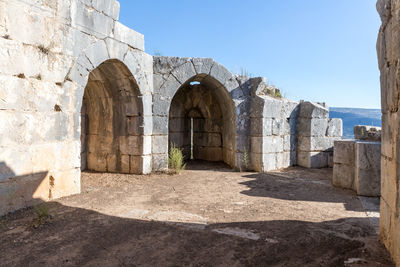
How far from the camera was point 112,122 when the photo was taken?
641cm

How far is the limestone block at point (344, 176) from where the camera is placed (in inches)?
203

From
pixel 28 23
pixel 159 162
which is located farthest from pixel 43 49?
pixel 159 162

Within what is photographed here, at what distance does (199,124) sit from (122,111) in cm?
352

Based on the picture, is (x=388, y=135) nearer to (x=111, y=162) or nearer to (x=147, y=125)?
(x=147, y=125)

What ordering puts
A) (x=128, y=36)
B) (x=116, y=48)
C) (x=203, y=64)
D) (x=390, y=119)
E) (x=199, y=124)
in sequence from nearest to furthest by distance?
(x=390, y=119) → (x=116, y=48) → (x=128, y=36) → (x=203, y=64) → (x=199, y=124)

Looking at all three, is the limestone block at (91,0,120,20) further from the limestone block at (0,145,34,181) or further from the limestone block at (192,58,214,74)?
the limestone block at (0,145,34,181)

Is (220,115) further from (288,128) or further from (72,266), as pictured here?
(72,266)

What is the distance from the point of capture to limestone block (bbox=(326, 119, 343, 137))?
768cm

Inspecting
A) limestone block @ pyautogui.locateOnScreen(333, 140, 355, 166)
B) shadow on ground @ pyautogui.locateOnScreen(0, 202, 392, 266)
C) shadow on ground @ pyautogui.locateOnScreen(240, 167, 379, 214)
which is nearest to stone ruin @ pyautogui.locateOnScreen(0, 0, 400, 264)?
shadow on ground @ pyautogui.locateOnScreen(0, 202, 392, 266)

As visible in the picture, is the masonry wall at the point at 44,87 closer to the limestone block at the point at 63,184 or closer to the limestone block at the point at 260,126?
the limestone block at the point at 63,184

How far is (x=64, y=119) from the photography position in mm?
4230

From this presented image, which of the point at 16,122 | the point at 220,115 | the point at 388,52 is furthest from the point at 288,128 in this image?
the point at 16,122

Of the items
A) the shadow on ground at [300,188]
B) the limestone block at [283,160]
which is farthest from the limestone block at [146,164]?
the limestone block at [283,160]

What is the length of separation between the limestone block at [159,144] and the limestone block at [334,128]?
4.65 meters
